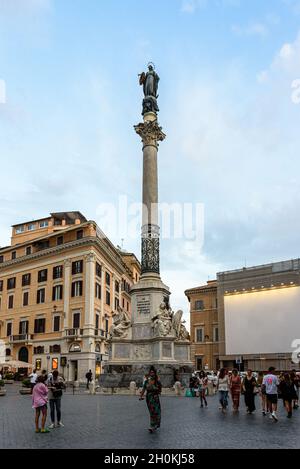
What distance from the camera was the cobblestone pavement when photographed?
9977 millimetres

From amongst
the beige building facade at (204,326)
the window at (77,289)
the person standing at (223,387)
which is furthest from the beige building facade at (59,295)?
the person standing at (223,387)

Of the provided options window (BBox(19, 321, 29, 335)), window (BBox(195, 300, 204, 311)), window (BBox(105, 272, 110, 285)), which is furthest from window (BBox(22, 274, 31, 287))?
window (BBox(195, 300, 204, 311))

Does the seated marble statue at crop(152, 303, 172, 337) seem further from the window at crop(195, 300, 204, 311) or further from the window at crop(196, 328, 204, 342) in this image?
the window at crop(195, 300, 204, 311)

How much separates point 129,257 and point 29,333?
25434 mm

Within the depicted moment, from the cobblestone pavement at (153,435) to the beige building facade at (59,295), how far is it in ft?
114

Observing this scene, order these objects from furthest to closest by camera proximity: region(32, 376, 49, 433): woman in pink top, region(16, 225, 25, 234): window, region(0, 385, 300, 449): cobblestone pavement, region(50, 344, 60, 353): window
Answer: region(16, 225, 25, 234): window
region(50, 344, 60, 353): window
region(32, 376, 49, 433): woman in pink top
region(0, 385, 300, 449): cobblestone pavement

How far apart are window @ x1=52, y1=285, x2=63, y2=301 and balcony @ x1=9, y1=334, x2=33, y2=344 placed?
500 centimetres

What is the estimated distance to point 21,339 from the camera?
55.8m

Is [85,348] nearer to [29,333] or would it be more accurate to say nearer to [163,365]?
[29,333]

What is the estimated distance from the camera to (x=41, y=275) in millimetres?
57312

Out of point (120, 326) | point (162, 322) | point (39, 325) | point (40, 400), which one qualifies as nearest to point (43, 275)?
point (39, 325)

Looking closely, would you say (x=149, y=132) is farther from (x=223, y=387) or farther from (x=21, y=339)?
(x=21, y=339)
